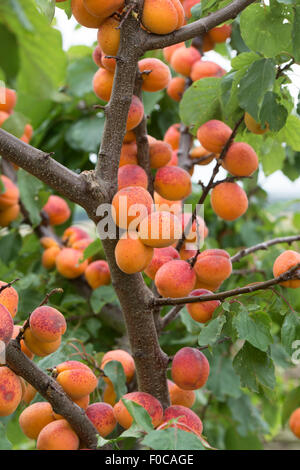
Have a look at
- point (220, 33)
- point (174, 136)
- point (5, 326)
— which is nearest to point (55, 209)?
point (174, 136)

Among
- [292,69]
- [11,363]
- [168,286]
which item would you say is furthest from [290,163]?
[11,363]

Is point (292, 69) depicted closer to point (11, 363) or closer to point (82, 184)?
point (82, 184)

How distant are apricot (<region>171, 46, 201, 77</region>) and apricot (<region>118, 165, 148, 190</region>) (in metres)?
0.63

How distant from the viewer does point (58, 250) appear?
1717mm

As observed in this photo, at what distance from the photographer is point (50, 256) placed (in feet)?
5.61

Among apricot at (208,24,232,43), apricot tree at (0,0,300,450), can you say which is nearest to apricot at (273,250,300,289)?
apricot tree at (0,0,300,450)

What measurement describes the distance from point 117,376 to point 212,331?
0.26 metres

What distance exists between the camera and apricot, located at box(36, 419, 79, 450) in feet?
2.86

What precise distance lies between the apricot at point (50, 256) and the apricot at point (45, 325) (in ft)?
2.82

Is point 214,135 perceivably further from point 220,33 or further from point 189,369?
point 220,33

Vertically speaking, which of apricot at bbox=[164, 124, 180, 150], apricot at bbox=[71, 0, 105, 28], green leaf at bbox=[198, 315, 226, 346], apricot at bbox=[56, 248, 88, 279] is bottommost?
green leaf at bbox=[198, 315, 226, 346]

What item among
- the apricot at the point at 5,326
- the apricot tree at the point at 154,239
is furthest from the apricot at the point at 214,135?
the apricot at the point at 5,326

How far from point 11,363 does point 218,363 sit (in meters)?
1.05

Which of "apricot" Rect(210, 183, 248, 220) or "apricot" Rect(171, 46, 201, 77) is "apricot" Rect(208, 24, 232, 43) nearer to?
"apricot" Rect(171, 46, 201, 77)
